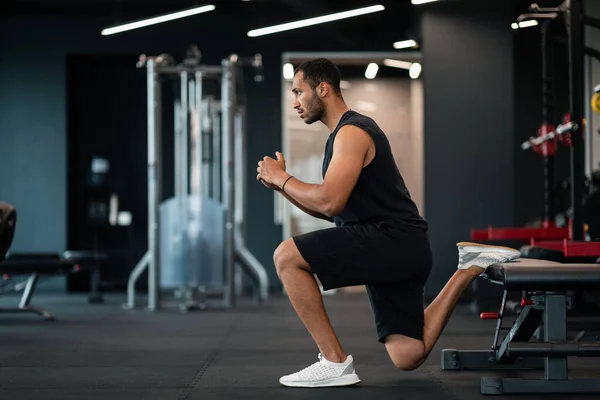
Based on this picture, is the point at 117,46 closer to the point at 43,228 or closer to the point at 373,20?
the point at 43,228

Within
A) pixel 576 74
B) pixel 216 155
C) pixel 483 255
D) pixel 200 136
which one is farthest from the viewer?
pixel 216 155

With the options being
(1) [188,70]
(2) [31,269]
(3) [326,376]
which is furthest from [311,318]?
(1) [188,70]

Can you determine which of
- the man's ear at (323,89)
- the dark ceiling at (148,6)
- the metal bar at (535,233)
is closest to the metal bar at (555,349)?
the man's ear at (323,89)

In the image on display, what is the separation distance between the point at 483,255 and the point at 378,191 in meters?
0.44

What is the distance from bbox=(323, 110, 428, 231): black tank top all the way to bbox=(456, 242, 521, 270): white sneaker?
186 millimetres

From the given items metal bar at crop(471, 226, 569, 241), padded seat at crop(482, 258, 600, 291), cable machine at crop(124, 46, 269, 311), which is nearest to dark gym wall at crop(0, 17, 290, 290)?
cable machine at crop(124, 46, 269, 311)

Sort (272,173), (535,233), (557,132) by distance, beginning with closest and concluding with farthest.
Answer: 1. (272,173)
2. (557,132)
3. (535,233)

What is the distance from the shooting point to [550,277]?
9.90 feet

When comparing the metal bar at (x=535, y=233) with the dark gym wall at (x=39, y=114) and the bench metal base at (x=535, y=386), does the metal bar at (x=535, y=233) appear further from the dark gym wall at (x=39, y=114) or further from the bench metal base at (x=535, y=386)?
the dark gym wall at (x=39, y=114)

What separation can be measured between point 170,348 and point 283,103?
5998 millimetres

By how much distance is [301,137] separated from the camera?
10.4 meters

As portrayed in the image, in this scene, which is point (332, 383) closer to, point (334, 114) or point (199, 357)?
point (334, 114)

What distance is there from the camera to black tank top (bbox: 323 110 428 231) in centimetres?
323

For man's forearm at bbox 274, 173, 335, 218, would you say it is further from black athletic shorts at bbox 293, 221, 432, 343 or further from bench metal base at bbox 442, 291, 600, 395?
bench metal base at bbox 442, 291, 600, 395
